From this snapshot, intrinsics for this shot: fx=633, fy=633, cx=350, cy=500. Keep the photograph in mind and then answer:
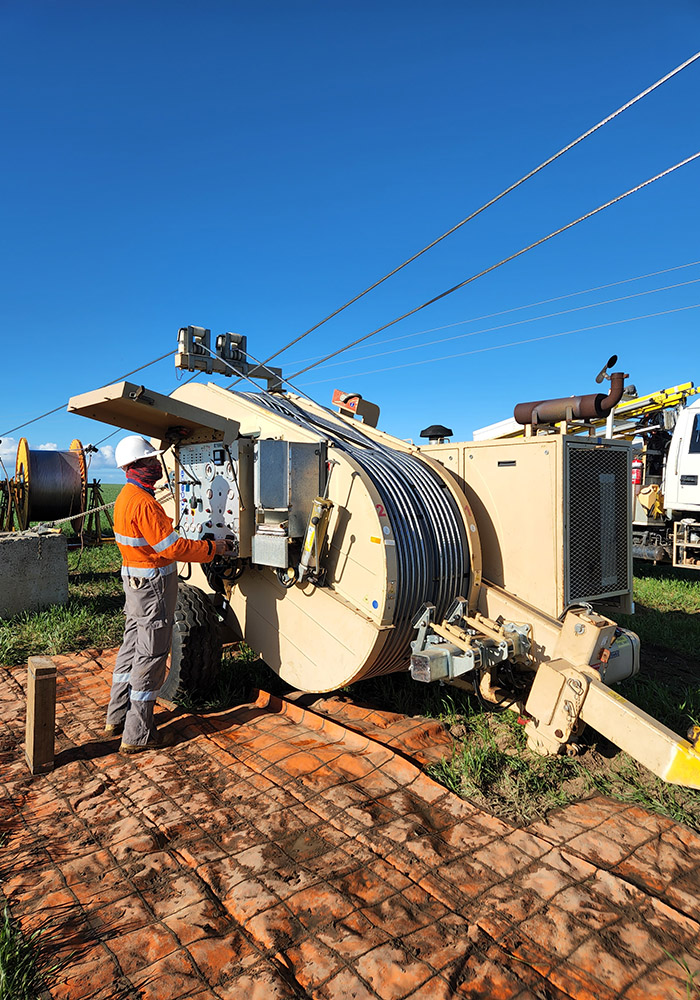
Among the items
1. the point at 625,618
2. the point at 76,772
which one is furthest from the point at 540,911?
the point at 625,618

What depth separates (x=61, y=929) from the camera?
2.52 metres

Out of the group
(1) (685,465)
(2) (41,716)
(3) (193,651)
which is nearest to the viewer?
(2) (41,716)

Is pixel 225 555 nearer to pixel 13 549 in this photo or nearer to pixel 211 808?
pixel 211 808

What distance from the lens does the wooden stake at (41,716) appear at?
380 centimetres

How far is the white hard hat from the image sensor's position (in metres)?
4.30

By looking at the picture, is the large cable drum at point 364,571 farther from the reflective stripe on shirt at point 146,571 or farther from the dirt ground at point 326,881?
the reflective stripe on shirt at point 146,571

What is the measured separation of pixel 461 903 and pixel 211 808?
1436mm

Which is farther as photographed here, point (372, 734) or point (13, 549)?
point (13, 549)

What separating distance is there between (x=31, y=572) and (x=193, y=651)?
148 inches

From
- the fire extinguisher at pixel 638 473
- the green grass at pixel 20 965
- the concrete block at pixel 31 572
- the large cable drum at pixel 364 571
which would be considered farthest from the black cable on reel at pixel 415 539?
the fire extinguisher at pixel 638 473

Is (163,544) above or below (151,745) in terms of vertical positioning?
above

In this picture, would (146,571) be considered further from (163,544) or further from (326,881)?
(326,881)

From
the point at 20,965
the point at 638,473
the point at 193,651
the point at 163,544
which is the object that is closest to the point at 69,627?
the point at 193,651

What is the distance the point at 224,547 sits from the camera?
452cm
